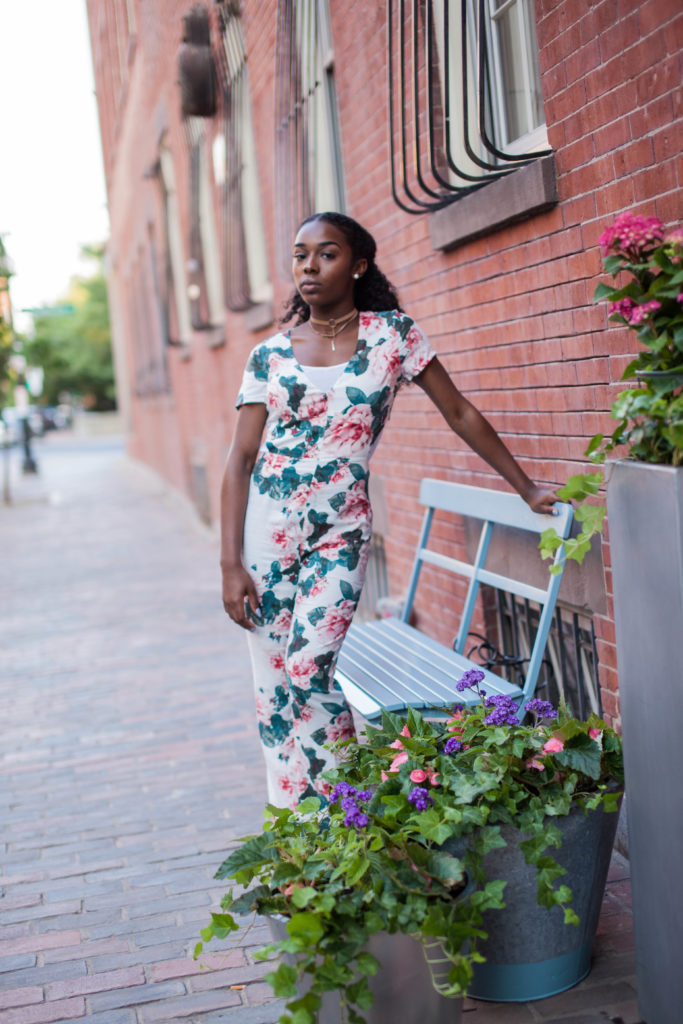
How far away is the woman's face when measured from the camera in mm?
3350

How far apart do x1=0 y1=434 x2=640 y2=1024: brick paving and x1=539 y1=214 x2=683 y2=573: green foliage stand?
4.74 ft

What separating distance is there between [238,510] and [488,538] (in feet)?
4.07

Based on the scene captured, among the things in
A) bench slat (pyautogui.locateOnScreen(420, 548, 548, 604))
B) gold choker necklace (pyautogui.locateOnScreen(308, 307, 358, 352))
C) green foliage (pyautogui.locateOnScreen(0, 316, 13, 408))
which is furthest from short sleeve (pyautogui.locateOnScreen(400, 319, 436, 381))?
green foliage (pyautogui.locateOnScreen(0, 316, 13, 408))

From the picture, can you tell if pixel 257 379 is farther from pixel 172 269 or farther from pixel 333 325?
pixel 172 269

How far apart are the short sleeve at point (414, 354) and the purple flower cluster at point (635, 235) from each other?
3.62 ft

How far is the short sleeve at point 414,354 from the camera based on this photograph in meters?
3.36

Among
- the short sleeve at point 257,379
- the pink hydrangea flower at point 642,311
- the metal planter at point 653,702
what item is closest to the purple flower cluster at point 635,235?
the pink hydrangea flower at point 642,311

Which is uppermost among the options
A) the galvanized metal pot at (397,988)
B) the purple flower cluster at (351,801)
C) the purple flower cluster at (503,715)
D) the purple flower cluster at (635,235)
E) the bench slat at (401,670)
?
the purple flower cluster at (635,235)

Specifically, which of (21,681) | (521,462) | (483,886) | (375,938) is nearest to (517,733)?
(483,886)

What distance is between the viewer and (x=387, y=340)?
131 inches

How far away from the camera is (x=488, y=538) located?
4.29 meters

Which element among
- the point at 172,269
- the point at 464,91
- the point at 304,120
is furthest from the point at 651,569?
the point at 172,269

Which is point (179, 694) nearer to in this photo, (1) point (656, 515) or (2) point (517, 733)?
(2) point (517, 733)

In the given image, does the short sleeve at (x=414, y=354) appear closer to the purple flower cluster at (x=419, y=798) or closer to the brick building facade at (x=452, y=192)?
the brick building facade at (x=452, y=192)
